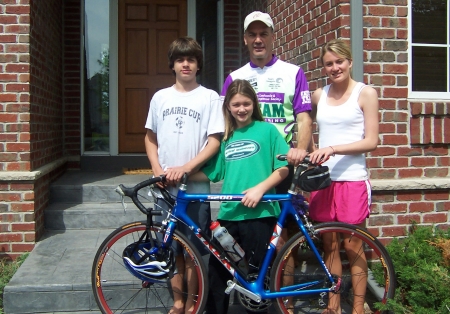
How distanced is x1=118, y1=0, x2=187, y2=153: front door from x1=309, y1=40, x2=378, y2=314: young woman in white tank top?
3840 mm

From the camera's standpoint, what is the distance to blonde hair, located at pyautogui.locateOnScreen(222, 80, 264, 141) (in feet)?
10.3

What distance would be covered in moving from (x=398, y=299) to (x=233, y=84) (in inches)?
70.2

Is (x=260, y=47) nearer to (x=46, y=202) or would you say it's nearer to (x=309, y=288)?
(x=309, y=288)

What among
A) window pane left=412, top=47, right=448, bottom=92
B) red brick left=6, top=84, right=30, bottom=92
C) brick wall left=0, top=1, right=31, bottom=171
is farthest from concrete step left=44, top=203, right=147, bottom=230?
window pane left=412, top=47, right=448, bottom=92

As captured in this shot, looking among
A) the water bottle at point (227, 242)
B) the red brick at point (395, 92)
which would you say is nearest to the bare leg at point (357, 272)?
the water bottle at point (227, 242)

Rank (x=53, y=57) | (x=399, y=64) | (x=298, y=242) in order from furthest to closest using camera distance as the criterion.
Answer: (x=53, y=57), (x=399, y=64), (x=298, y=242)

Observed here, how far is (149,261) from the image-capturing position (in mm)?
3137

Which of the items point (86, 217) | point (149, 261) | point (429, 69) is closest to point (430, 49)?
point (429, 69)

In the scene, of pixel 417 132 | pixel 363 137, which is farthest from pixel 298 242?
pixel 417 132

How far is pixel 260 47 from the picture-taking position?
336 cm

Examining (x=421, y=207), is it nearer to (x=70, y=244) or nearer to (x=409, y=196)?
(x=409, y=196)

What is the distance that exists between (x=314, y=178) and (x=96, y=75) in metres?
4.50

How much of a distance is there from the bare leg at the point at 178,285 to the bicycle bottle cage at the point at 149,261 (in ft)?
0.55

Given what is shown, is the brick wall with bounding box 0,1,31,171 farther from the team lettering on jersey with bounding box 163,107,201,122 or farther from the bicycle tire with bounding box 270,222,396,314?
the bicycle tire with bounding box 270,222,396,314
